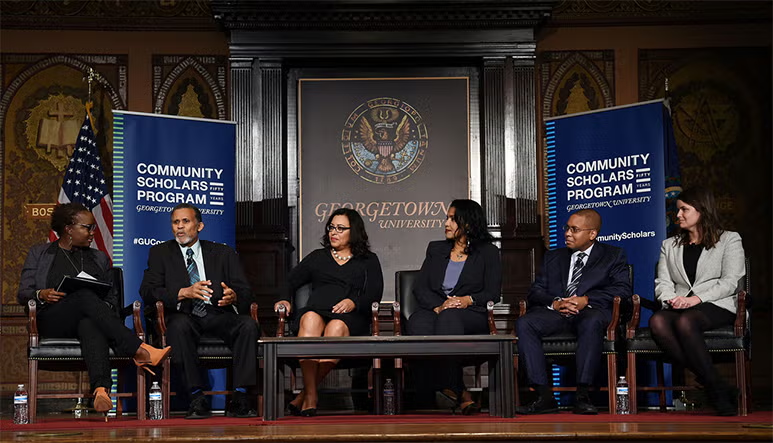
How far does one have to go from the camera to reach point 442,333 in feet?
19.5

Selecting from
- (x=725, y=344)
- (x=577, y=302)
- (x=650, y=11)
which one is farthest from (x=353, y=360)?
(x=650, y=11)

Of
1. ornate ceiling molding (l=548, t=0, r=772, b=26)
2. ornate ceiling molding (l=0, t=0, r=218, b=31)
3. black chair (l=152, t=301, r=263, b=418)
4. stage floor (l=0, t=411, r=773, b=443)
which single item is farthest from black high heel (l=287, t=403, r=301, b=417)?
ornate ceiling molding (l=548, t=0, r=772, b=26)

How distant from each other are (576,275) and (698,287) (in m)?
0.73

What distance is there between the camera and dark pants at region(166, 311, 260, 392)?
5797 mm

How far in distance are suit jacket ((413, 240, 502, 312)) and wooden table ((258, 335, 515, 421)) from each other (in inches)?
30.3

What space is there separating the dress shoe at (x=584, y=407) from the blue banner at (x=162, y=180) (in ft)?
7.82

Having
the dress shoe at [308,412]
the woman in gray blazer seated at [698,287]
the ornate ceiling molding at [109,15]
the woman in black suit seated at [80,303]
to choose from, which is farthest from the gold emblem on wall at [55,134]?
the woman in gray blazer seated at [698,287]

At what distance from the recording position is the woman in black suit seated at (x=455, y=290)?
19.4 feet

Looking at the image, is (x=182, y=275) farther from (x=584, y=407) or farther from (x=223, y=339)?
(x=584, y=407)

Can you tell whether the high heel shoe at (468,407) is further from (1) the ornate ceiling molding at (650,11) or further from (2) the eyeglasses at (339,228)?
(1) the ornate ceiling molding at (650,11)

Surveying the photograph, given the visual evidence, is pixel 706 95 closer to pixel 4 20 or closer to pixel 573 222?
pixel 573 222

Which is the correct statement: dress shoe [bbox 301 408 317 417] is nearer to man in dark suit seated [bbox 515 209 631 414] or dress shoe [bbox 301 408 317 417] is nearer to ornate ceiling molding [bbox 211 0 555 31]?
man in dark suit seated [bbox 515 209 631 414]

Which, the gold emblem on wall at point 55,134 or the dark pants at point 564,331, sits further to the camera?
the gold emblem on wall at point 55,134

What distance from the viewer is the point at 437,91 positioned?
7727 mm
